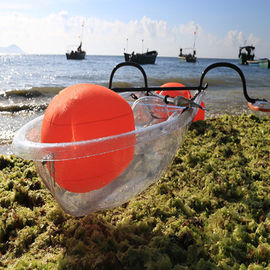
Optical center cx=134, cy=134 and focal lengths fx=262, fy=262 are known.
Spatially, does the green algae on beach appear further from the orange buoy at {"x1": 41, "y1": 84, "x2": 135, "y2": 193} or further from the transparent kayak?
the orange buoy at {"x1": 41, "y1": 84, "x2": 135, "y2": 193}

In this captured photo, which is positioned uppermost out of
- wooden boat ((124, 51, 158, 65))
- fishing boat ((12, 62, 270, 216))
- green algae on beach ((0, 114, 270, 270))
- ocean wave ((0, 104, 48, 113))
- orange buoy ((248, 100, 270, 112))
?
wooden boat ((124, 51, 158, 65))

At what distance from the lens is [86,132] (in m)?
2.00

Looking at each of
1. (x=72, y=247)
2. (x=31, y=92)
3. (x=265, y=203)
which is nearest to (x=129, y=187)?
(x=72, y=247)

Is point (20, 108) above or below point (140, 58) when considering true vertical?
below

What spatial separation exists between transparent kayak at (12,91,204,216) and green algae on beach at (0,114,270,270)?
0.32 metres

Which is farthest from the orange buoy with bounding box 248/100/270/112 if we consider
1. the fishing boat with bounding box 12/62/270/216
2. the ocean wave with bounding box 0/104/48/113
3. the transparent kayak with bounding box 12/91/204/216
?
the ocean wave with bounding box 0/104/48/113

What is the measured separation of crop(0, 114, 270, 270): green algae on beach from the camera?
77.1 inches

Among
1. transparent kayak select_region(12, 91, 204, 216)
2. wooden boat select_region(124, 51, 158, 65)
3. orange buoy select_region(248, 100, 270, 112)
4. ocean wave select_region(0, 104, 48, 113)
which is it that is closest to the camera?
transparent kayak select_region(12, 91, 204, 216)

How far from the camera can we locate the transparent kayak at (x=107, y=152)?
1.70 m

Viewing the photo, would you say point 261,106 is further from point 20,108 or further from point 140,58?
point 140,58

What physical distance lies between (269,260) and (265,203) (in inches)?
33.3

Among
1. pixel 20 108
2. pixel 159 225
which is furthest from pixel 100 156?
pixel 20 108

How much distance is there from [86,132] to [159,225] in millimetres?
1092

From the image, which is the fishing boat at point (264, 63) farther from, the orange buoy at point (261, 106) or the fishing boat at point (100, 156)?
the fishing boat at point (100, 156)
